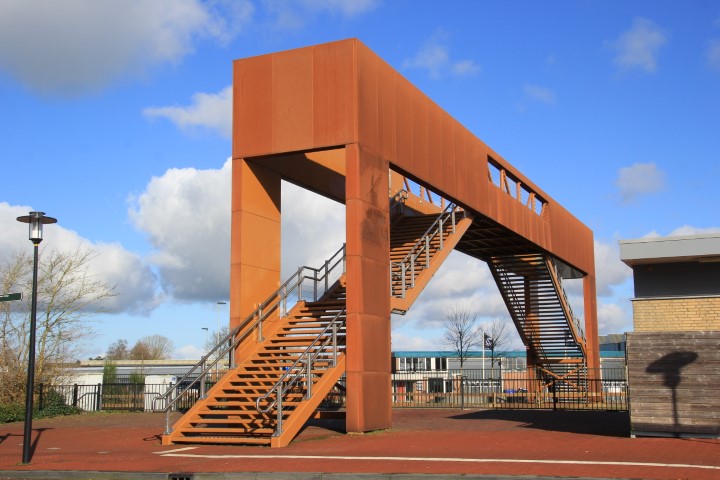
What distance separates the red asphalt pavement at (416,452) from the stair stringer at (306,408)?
0.29 metres

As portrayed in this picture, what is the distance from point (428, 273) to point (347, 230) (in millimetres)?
5127

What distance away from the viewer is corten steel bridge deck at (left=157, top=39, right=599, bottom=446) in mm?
17969

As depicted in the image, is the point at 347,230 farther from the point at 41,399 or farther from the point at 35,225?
the point at 41,399

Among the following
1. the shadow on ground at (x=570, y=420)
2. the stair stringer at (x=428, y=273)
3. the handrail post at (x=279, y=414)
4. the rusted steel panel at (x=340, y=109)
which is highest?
the rusted steel panel at (x=340, y=109)

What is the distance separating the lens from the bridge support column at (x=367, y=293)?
18.2 m

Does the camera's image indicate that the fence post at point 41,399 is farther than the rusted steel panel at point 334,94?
Yes

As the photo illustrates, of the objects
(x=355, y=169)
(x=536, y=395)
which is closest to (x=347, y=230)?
(x=355, y=169)

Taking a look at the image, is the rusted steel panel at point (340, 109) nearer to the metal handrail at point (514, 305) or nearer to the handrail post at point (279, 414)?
the handrail post at point (279, 414)

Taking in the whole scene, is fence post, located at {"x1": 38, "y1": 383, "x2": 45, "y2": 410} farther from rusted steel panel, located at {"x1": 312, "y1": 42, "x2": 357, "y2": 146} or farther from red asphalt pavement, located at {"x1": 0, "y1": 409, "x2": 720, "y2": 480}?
rusted steel panel, located at {"x1": 312, "y1": 42, "x2": 357, "y2": 146}

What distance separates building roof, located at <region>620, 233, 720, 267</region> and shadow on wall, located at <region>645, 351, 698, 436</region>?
18.7 ft

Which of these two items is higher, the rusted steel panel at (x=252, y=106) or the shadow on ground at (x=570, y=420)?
the rusted steel panel at (x=252, y=106)

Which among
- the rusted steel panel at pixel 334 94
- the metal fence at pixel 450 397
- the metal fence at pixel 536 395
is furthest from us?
the metal fence at pixel 536 395

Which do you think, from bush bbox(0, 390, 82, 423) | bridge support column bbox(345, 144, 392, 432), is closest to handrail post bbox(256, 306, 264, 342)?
bridge support column bbox(345, 144, 392, 432)

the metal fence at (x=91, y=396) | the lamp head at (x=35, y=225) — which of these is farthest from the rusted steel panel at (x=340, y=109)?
the metal fence at (x=91, y=396)
